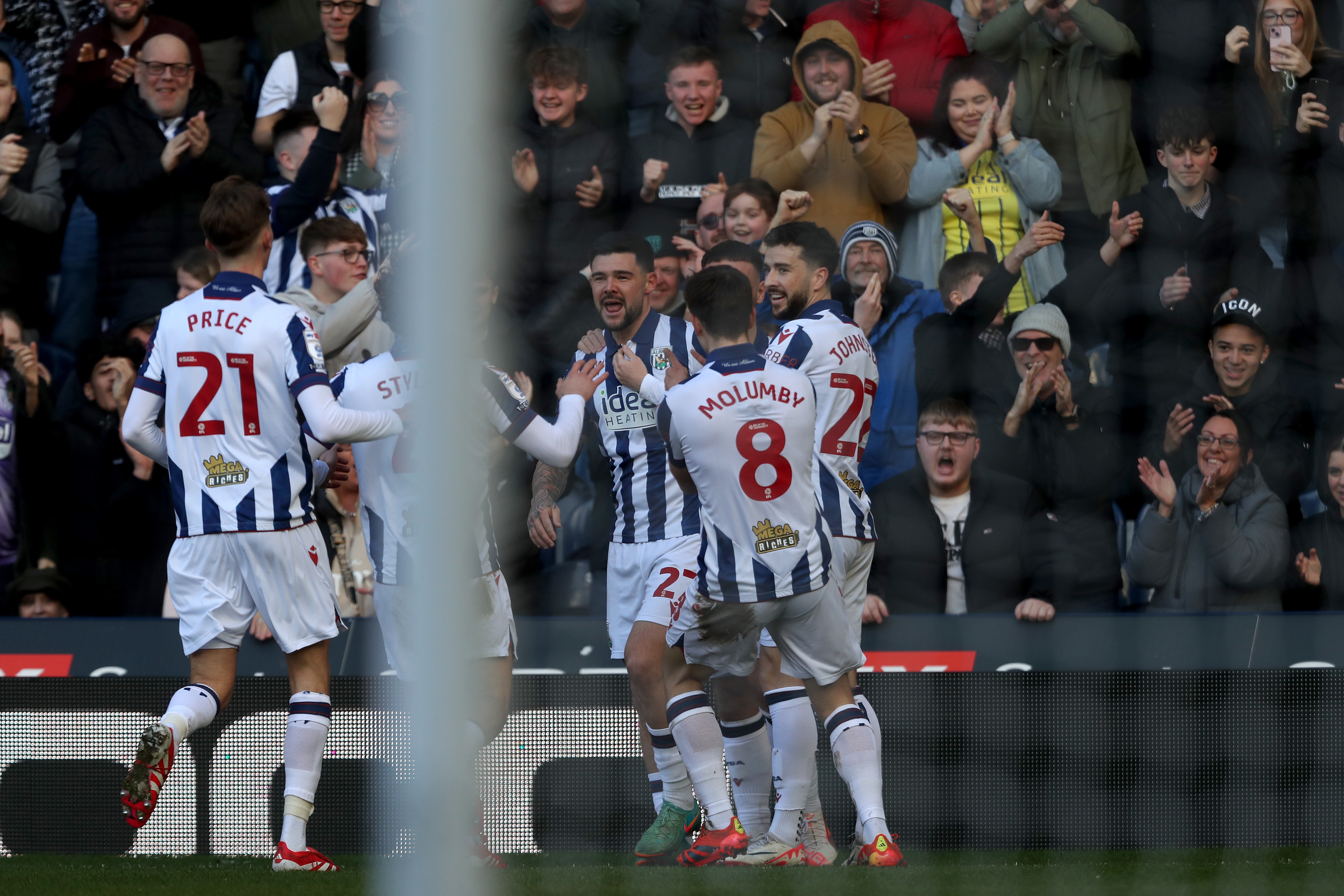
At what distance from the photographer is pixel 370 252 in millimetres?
5723

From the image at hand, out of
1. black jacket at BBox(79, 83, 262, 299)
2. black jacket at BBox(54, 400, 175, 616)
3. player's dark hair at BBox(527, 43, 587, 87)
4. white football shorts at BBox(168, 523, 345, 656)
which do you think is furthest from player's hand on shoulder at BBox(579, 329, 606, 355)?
black jacket at BBox(79, 83, 262, 299)

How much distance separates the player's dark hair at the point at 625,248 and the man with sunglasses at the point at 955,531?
1333 millimetres

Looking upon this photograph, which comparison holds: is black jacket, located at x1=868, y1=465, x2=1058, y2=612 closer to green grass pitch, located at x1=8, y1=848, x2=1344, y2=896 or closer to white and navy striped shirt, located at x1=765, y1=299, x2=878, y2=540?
white and navy striped shirt, located at x1=765, y1=299, x2=878, y2=540

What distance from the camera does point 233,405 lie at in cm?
389

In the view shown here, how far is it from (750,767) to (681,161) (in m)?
2.72

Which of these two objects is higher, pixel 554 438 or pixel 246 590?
pixel 554 438

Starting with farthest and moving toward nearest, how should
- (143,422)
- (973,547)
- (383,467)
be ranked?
(973,547)
(383,467)
(143,422)

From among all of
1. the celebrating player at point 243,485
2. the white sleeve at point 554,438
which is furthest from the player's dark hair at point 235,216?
the white sleeve at point 554,438

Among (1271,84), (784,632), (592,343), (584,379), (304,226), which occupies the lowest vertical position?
(784,632)

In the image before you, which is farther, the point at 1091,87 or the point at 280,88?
the point at 280,88

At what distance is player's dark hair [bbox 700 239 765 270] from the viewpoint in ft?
15.3

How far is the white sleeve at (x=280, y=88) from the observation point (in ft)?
20.7

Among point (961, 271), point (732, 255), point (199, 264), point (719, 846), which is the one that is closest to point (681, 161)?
point (961, 271)

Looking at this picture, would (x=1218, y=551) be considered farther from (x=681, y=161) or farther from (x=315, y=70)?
(x=315, y=70)
